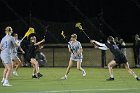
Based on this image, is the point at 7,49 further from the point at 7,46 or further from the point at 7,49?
the point at 7,46

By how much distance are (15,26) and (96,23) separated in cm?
559

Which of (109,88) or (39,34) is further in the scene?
(39,34)

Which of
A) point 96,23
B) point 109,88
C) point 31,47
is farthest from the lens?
point 96,23

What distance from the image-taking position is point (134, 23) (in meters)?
41.1

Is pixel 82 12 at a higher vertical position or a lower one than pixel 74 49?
higher

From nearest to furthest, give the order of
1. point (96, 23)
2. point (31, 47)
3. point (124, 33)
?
1. point (31, 47)
2. point (96, 23)
3. point (124, 33)

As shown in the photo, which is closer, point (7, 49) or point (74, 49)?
point (7, 49)

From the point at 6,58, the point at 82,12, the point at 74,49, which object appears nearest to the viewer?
the point at 6,58

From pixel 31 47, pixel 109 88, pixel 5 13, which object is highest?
pixel 5 13

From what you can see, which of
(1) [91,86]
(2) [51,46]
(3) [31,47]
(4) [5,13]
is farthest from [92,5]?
(1) [91,86]

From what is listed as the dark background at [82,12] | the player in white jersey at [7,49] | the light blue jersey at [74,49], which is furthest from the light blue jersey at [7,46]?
the dark background at [82,12]

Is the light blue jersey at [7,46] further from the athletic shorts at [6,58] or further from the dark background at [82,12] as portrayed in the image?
the dark background at [82,12]

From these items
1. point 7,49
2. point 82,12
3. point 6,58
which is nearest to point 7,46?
point 7,49

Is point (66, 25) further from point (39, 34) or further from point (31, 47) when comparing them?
point (31, 47)
